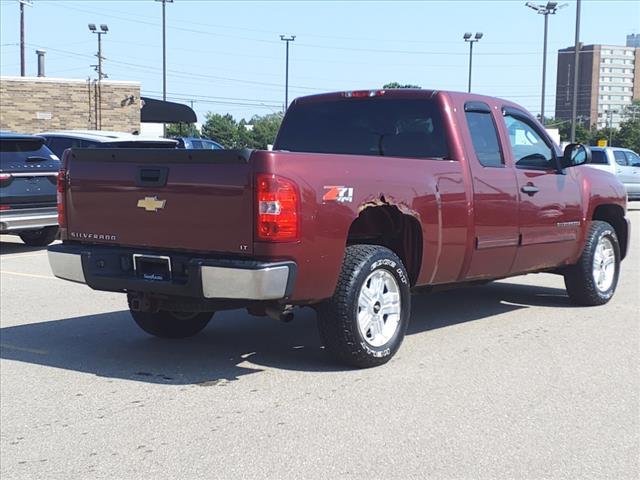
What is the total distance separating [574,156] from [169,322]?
407 cm

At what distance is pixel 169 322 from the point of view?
22.1 feet

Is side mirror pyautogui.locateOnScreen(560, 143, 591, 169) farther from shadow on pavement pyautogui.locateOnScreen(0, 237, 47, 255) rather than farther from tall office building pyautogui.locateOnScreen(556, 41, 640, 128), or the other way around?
tall office building pyautogui.locateOnScreen(556, 41, 640, 128)

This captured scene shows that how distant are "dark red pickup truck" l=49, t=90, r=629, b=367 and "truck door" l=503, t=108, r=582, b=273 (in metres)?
0.02

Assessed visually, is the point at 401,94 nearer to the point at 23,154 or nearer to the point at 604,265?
the point at 604,265

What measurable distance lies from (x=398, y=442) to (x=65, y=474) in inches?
67.7

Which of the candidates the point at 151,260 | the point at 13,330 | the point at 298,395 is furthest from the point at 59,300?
the point at 298,395

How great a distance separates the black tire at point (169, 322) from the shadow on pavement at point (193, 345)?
0.08 meters

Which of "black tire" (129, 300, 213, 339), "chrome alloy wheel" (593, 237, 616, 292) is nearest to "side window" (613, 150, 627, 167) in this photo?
"chrome alloy wheel" (593, 237, 616, 292)

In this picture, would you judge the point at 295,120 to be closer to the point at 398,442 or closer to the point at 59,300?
the point at 59,300

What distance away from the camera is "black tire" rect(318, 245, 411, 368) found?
5.48 metres

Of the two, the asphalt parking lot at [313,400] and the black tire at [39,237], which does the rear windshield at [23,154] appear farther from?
the asphalt parking lot at [313,400]

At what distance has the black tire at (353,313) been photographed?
548cm

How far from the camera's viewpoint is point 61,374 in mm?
5738

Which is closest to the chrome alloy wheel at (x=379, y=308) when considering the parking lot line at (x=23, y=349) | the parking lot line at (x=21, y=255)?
the parking lot line at (x=23, y=349)
